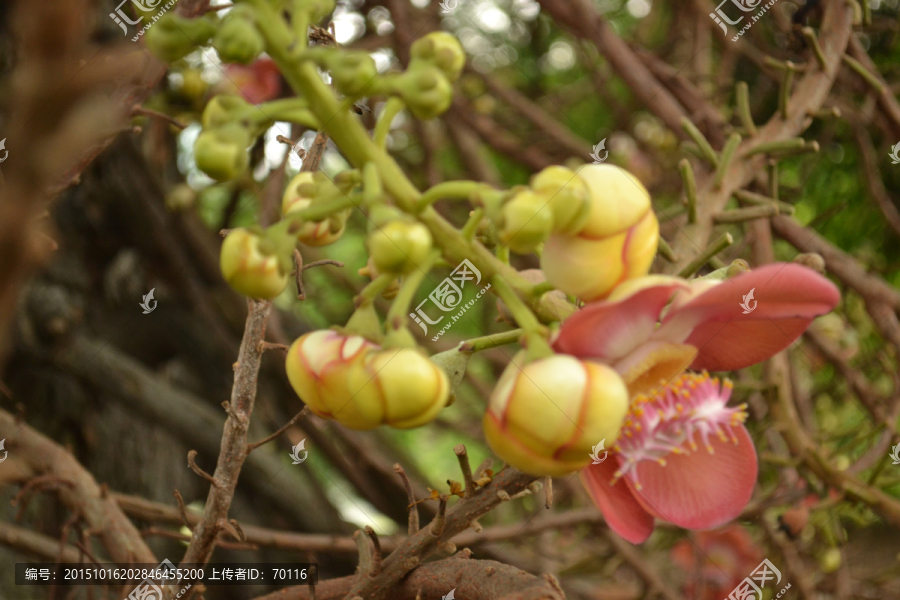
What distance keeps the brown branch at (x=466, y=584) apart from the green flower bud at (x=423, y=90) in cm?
43

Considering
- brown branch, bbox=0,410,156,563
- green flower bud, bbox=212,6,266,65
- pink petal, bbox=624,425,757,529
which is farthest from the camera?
brown branch, bbox=0,410,156,563

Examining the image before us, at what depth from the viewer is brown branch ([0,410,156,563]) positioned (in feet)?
3.77

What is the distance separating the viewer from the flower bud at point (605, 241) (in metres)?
0.61

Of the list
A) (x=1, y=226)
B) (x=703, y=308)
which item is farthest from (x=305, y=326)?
(x=1, y=226)

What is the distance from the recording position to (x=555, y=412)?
56cm

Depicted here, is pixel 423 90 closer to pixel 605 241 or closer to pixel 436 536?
pixel 605 241

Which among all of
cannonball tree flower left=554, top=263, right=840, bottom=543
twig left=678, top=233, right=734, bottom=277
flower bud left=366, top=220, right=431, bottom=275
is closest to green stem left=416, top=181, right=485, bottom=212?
flower bud left=366, top=220, right=431, bottom=275

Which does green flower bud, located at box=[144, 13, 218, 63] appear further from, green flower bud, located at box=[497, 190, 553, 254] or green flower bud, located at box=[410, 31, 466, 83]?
green flower bud, located at box=[497, 190, 553, 254]

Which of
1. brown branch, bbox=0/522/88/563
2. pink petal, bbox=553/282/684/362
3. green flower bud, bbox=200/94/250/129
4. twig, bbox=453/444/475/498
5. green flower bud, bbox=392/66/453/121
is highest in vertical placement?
green flower bud, bbox=200/94/250/129

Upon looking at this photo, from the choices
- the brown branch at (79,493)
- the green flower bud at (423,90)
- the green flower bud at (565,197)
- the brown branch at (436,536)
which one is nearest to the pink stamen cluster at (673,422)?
the brown branch at (436,536)

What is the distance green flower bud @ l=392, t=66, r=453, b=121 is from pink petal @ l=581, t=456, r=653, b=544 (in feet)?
1.25

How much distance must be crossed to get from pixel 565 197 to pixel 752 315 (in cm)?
25

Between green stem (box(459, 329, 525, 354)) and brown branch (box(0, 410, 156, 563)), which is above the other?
green stem (box(459, 329, 525, 354))

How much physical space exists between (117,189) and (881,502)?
2.11 meters
